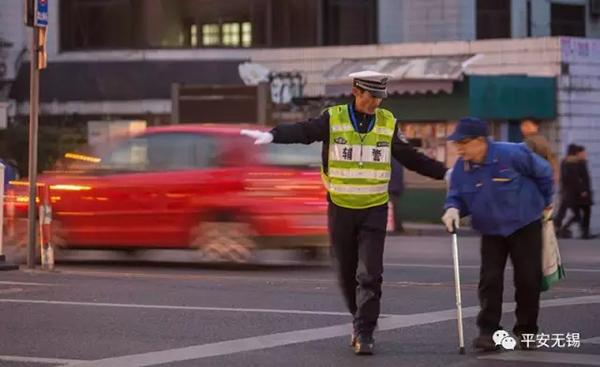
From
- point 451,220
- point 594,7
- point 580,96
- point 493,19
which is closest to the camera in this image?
point 451,220

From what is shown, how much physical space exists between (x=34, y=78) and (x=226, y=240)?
277cm

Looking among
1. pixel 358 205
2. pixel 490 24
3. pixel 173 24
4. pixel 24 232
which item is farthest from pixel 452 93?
pixel 358 205

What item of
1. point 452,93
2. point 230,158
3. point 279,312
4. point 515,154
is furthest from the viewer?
point 452,93

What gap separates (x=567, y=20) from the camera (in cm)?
3394

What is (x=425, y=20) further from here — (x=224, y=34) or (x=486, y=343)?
(x=486, y=343)

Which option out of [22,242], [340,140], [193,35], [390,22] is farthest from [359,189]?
[193,35]

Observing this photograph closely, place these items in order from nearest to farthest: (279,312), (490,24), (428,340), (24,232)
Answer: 1. (428,340)
2. (279,312)
3. (24,232)
4. (490,24)

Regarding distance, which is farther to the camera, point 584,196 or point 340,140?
point 584,196

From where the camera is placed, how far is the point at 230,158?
15.9m

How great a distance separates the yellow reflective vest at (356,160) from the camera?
934 cm

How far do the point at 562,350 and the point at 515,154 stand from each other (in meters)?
1.32

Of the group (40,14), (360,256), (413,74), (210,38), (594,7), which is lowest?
(360,256)

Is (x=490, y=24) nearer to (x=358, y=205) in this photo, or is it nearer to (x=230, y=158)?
(x=230, y=158)

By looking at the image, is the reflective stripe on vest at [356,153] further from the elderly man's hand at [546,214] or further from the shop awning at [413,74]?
the shop awning at [413,74]
